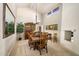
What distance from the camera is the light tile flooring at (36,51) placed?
245 centimetres

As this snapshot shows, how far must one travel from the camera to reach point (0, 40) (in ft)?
6.93

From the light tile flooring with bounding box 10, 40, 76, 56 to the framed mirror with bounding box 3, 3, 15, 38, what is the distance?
347 mm

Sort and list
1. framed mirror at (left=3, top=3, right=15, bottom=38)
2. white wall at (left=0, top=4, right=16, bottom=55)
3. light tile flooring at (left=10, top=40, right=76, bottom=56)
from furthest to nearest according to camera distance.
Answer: light tile flooring at (left=10, top=40, right=76, bottom=56)
framed mirror at (left=3, top=3, right=15, bottom=38)
white wall at (left=0, top=4, right=16, bottom=55)

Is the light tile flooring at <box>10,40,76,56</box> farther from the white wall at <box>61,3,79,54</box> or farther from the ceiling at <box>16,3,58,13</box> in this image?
the ceiling at <box>16,3,58,13</box>

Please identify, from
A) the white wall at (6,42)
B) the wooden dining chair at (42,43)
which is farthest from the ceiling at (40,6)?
the wooden dining chair at (42,43)

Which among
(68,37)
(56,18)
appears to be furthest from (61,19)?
(68,37)

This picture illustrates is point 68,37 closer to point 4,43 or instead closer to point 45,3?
point 45,3

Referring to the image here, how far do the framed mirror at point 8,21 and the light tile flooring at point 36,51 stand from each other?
35cm

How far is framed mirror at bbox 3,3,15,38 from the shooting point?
87.7 inches

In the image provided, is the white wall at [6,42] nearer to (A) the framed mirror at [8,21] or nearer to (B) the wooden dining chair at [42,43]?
(A) the framed mirror at [8,21]

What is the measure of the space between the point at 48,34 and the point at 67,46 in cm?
53

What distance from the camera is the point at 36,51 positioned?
2523 millimetres

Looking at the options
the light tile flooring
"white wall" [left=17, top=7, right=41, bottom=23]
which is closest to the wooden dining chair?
the light tile flooring

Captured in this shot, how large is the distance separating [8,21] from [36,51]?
3.13ft
